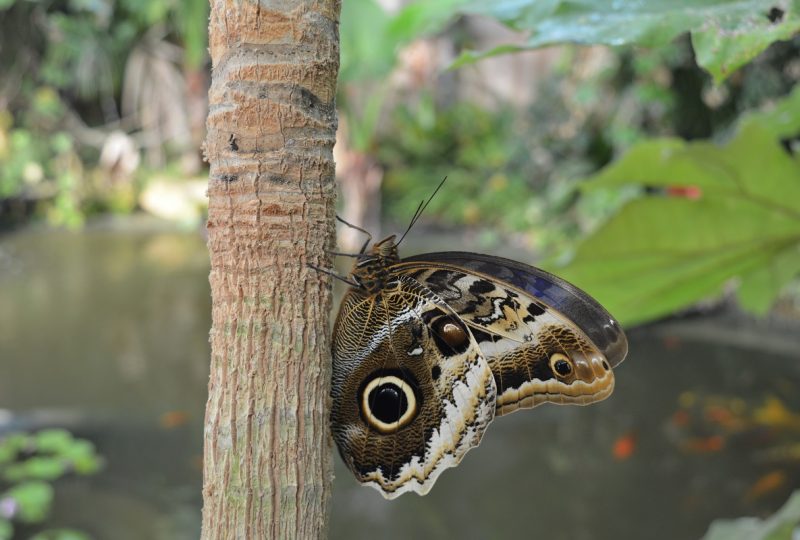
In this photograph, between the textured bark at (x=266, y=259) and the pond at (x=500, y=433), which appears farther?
the pond at (x=500, y=433)

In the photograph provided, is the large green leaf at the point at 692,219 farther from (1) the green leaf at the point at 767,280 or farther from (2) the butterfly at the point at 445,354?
(2) the butterfly at the point at 445,354

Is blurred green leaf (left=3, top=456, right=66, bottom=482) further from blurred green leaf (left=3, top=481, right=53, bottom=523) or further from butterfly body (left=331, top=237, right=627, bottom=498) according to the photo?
butterfly body (left=331, top=237, right=627, bottom=498)

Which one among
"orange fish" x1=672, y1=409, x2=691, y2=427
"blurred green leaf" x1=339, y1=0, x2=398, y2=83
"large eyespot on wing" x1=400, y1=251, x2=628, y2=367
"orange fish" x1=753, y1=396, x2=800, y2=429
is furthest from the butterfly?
"blurred green leaf" x1=339, y1=0, x2=398, y2=83

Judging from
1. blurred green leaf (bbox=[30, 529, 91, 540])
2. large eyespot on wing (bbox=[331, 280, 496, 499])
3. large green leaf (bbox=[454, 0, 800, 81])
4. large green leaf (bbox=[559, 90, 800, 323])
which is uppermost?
large green leaf (bbox=[454, 0, 800, 81])

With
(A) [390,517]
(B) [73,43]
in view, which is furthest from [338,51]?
(B) [73,43]

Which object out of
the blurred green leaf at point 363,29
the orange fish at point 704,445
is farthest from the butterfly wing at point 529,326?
the blurred green leaf at point 363,29

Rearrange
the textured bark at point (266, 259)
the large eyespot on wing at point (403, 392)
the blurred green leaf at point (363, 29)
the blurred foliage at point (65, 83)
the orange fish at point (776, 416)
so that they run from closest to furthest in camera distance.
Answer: the textured bark at point (266, 259) < the large eyespot on wing at point (403, 392) < the orange fish at point (776, 416) < the blurred green leaf at point (363, 29) < the blurred foliage at point (65, 83)

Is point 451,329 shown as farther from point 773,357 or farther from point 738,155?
point 773,357
